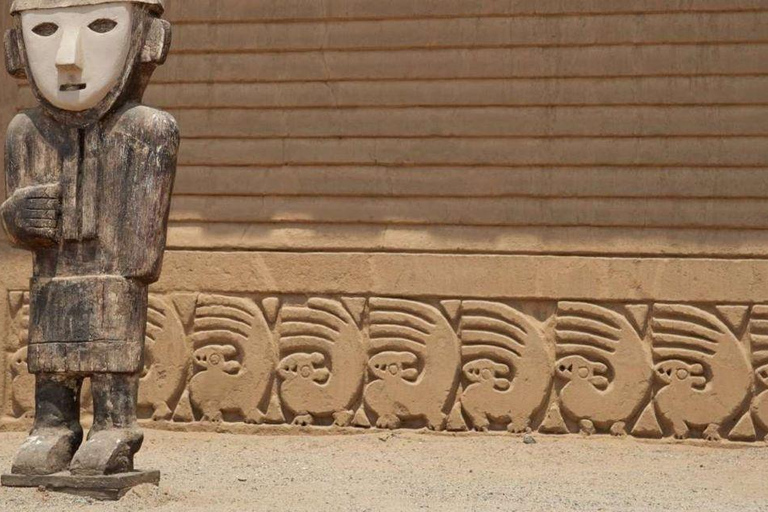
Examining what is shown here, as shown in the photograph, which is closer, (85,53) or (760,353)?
(85,53)

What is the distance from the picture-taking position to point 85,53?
5.89 metres

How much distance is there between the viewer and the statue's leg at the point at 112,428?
5645 millimetres

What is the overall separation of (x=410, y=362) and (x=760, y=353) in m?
2.22

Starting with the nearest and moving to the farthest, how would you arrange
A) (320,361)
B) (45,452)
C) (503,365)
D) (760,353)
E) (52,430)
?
(45,452), (52,430), (760,353), (503,365), (320,361)

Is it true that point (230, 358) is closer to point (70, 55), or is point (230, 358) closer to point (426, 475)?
point (426, 475)

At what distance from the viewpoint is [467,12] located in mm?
8328

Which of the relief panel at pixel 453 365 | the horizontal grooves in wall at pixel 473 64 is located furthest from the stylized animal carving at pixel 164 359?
the horizontal grooves in wall at pixel 473 64

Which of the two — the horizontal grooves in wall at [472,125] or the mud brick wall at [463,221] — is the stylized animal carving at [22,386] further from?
the horizontal grooves in wall at [472,125]

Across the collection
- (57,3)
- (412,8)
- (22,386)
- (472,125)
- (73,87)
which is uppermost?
(412,8)

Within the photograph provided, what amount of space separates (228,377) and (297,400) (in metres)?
0.51

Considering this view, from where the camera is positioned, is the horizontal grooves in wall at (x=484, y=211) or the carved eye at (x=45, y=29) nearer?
the carved eye at (x=45, y=29)

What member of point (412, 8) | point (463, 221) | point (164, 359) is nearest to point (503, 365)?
point (463, 221)

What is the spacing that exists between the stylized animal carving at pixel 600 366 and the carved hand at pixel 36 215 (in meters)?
3.50

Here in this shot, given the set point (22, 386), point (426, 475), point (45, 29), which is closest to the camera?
point (45, 29)
